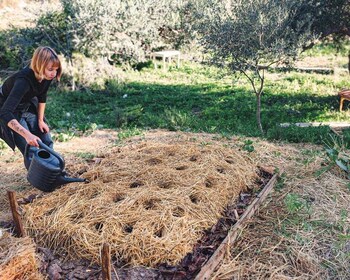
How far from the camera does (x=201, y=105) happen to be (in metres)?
9.77

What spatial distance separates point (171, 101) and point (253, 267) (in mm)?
7408

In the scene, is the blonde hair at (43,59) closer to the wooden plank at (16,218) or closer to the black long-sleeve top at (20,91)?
the black long-sleeve top at (20,91)

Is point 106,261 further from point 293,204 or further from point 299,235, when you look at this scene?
point 293,204

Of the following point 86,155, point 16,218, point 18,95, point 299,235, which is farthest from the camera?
point 86,155

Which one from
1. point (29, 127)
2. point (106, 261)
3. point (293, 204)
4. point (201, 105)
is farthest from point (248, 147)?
point (201, 105)

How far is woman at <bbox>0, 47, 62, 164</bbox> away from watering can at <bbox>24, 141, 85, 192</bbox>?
0.13m

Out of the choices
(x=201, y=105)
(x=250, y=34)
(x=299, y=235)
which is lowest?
(x=201, y=105)

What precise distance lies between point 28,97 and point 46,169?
812mm

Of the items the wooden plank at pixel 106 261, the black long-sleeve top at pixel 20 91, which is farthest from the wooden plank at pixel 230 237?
the black long-sleeve top at pixel 20 91

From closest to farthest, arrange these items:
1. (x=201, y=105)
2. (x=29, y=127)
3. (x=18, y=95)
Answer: (x=18, y=95) → (x=29, y=127) → (x=201, y=105)

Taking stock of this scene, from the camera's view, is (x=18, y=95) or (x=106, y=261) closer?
(x=106, y=261)

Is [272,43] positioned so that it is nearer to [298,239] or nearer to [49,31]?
[298,239]

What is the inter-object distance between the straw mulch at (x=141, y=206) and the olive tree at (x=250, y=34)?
126 inches

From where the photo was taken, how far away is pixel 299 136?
6375mm
